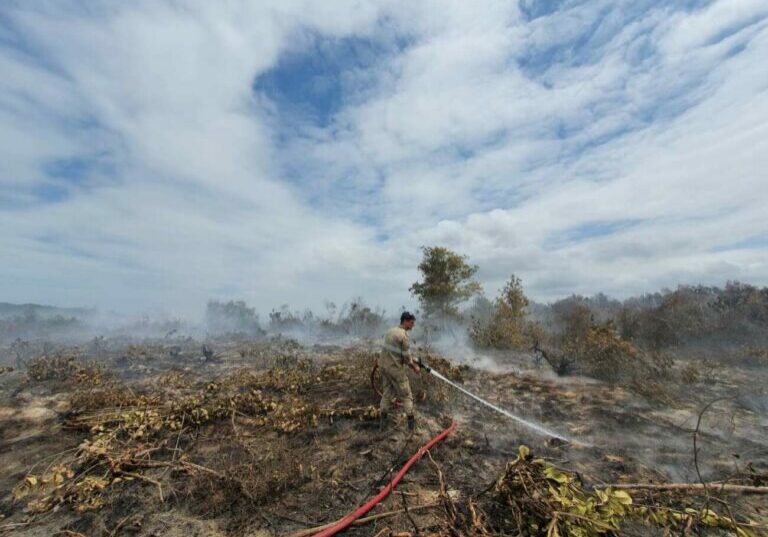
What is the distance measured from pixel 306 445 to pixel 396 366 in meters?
1.77

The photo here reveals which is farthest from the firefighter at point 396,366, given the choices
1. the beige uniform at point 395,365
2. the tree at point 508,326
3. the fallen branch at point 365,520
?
the tree at point 508,326

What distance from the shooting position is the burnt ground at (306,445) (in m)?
4.06

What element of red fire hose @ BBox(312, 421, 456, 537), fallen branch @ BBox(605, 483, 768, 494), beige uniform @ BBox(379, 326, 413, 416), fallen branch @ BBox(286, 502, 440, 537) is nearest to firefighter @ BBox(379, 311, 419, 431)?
beige uniform @ BBox(379, 326, 413, 416)

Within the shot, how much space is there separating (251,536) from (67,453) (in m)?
3.52

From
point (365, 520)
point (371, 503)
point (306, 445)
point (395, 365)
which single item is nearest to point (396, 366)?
point (395, 365)

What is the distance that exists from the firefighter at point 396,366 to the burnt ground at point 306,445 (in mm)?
333

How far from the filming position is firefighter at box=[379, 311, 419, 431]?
6191 mm

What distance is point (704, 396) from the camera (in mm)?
7699

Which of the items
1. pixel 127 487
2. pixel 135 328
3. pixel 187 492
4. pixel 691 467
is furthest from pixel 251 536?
pixel 135 328

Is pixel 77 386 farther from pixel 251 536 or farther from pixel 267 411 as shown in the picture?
pixel 251 536

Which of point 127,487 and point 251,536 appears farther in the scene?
point 127,487

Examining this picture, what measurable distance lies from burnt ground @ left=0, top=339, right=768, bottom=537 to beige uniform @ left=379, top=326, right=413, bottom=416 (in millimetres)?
417

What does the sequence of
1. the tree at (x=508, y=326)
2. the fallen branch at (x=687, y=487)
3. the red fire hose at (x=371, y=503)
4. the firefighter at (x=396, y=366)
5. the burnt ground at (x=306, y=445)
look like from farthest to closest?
the tree at (x=508, y=326)
the firefighter at (x=396, y=366)
the burnt ground at (x=306, y=445)
the fallen branch at (x=687, y=487)
the red fire hose at (x=371, y=503)

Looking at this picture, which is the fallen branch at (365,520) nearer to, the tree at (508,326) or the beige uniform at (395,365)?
the beige uniform at (395,365)
